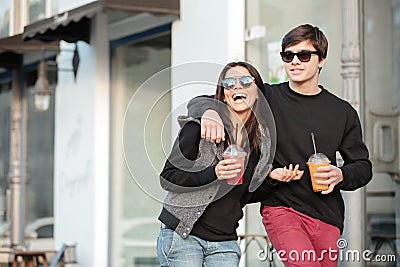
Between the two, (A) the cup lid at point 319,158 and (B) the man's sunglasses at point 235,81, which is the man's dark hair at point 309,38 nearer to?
(B) the man's sunglasses at point 235,81

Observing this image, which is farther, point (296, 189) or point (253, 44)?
point (253, 44)

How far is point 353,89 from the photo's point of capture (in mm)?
7441

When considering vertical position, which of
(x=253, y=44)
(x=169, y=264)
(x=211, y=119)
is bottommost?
(x=169, y=264)

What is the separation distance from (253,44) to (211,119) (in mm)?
4807

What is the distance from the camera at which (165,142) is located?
440cm

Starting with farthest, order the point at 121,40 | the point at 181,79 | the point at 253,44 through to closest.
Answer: the point at 121,40 < the point at 253,44 < the point at 181,79

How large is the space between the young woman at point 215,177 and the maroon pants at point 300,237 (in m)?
0.18

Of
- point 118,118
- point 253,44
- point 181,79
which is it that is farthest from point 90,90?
point 181,79

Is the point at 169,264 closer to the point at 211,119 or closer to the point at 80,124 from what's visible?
the point at 211,119

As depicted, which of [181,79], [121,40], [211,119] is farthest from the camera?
[121,40]

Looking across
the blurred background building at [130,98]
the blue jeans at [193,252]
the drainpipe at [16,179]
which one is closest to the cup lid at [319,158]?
the blue jeans at [193,252]

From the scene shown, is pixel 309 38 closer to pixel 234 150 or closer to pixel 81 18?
pixel 234 150

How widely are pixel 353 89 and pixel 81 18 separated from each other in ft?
11.5

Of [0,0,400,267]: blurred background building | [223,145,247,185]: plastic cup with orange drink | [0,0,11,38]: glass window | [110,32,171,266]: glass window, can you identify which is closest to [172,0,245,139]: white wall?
[0,0,400,267]: blurred background building
